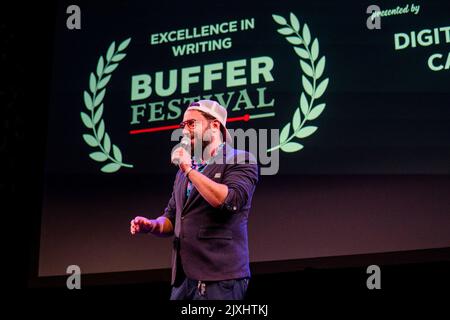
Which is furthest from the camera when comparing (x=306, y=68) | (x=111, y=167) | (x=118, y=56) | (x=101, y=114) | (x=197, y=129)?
(x=118, y=56)

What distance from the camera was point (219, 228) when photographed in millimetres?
2094

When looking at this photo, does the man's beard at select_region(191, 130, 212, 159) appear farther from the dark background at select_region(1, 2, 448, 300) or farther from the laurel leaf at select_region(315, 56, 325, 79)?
the laurel leaf at select_region(315, 56, 325, 79)

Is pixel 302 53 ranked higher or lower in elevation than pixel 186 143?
higher

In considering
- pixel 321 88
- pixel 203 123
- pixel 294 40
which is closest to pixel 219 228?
pixel 203 123

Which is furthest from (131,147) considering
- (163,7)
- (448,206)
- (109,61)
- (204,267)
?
(448,206)

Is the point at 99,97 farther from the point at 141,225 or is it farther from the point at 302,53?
the point at 141,225

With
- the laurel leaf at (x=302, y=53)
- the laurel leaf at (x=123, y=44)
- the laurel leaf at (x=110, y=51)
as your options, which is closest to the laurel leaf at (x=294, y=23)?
the laurel leaf at (x=302, y=53)

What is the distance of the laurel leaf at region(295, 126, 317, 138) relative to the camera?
319 cm

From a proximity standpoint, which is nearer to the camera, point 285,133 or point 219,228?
point 219,228

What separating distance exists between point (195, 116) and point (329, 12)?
5.07ft

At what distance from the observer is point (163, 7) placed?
379cm

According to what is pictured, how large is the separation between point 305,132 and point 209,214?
49.7 inches

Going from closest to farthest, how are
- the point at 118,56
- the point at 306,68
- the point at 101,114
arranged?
the point at 306,68 < the point at 101,114 < the point at 118,56

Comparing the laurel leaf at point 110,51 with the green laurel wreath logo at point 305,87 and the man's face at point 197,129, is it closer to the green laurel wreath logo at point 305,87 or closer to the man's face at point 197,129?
the green laurel wreath logo at point 305,87
